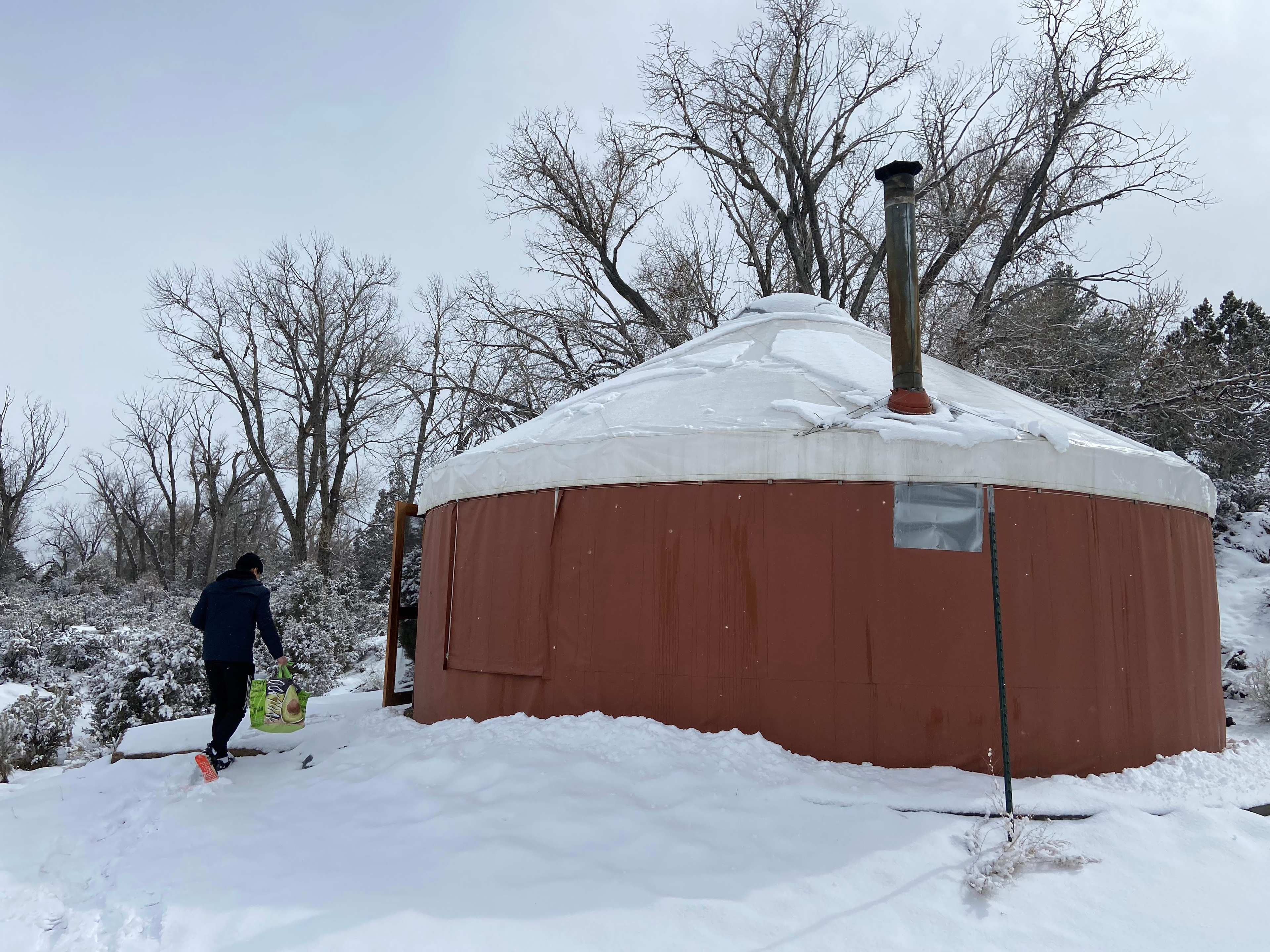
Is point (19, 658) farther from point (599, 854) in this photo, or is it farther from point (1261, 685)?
point (1261, 685)

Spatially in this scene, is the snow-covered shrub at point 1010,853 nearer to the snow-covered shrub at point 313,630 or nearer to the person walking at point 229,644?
the person walking at point 229,644

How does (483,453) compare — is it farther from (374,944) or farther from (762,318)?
(374,944)

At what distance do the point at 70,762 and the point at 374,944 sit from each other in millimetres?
5082

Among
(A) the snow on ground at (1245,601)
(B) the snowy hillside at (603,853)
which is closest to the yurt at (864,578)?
(B) the snowy hillside at (603,853)

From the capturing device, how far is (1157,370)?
10.4 meters

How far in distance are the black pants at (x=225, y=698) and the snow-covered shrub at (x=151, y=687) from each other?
8.65ft

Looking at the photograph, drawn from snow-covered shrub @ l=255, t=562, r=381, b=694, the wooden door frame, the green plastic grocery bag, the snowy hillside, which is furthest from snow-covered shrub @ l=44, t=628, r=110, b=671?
the green plastic grocery bag

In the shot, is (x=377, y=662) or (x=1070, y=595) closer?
(x=1070, y=595)

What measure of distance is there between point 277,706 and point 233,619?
59 cm

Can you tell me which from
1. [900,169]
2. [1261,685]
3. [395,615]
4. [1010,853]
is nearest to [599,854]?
[1010,853]

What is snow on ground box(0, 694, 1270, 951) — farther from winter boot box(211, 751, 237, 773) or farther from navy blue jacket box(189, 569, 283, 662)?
navy blue jacket box(189, 569, 283, 662)

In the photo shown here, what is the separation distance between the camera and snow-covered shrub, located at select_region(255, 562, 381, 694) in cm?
918

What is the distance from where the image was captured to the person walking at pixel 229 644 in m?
4.16

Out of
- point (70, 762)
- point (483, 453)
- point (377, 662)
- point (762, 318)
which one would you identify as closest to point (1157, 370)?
point (762, 318)
